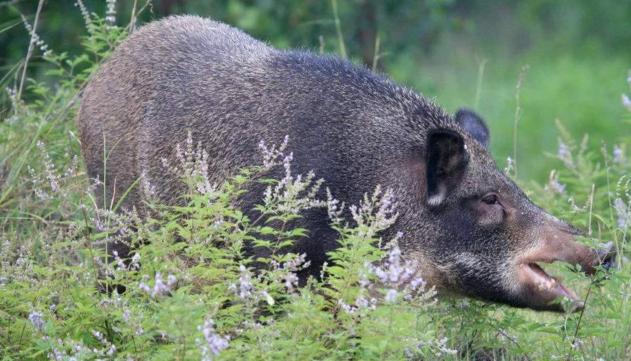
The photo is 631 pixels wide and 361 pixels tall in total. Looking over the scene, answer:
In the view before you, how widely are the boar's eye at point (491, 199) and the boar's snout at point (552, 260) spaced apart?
26 cm

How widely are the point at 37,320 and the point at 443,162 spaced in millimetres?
2012

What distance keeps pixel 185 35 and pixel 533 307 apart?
2.43m

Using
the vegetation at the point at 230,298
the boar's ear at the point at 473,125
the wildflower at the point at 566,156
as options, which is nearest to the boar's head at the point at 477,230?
the vegetation at the point at 230,298

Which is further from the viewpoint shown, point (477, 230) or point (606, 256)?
point (477, 230)

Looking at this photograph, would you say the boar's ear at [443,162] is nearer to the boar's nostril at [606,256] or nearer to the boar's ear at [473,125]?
the boar's ear at [473,125]

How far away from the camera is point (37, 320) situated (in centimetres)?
491

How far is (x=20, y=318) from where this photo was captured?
5.33m

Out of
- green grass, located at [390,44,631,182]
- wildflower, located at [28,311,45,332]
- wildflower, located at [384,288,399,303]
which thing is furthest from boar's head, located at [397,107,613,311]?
green grass, located at [390,44,631,182]

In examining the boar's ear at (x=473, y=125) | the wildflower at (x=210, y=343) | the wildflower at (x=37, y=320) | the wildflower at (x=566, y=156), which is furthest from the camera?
the wildflower at (x=566, y=156)

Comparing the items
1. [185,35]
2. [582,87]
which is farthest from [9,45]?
[582,87]

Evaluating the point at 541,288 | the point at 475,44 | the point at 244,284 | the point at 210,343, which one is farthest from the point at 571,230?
the point at 475,44

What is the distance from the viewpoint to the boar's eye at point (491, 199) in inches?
239

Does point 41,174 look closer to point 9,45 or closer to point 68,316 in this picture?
point 68,316

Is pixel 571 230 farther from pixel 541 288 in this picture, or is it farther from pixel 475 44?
pixel 475 44
